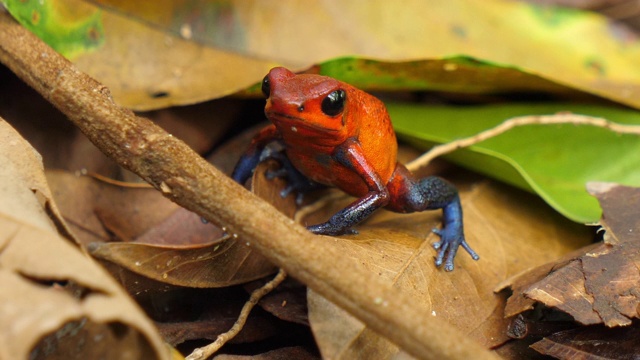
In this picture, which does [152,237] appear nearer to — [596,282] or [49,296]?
[49,296]

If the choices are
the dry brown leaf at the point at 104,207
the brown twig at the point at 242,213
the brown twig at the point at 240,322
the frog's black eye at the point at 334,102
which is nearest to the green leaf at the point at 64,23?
the brown twig at the point at 242,213

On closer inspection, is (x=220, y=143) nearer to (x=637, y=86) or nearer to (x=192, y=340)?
(x=192, y=340)

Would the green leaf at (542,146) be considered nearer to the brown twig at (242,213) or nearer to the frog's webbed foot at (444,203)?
the frog's webbed foot at (444,203)

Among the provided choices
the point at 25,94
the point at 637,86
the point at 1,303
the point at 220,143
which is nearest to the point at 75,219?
the point at 25,94

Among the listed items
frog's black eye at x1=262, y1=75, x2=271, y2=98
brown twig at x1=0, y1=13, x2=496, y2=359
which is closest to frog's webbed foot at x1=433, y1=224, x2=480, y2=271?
brown twig at x1=0, y1=13, x2=496, y2=359

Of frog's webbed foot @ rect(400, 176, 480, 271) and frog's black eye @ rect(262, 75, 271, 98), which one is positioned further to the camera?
frog's webbed foot @ rect(400, 176, 480, 271)

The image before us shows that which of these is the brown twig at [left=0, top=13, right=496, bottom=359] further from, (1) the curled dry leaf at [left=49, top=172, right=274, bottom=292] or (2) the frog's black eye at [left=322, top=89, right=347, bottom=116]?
(2) the frog's black eye at [left=322, top=89, right=347, bottom=116]

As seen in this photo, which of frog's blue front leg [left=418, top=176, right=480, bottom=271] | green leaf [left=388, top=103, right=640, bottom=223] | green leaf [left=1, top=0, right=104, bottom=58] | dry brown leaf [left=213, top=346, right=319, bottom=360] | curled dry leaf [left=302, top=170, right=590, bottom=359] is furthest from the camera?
green leaf [left=388, top=103, right=640, bottom=223]
